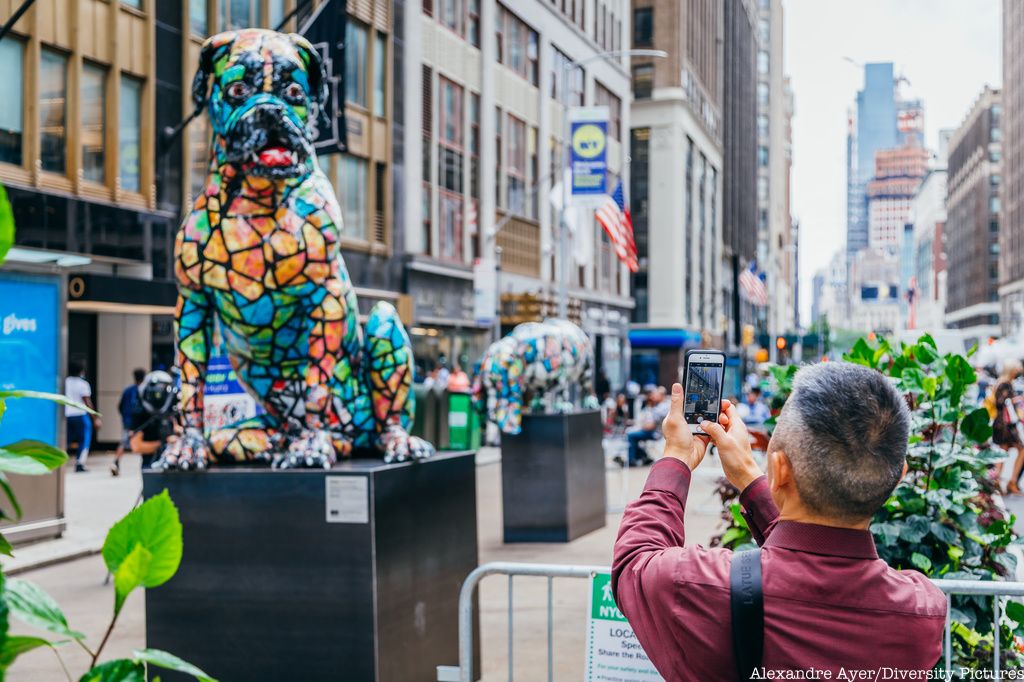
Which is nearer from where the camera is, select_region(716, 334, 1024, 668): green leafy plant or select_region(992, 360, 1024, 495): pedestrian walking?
select_region(716, 334, 1024, 668): green leafy plant

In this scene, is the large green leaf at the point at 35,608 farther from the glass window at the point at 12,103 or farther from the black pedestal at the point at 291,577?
the glass window at the point at 12,103

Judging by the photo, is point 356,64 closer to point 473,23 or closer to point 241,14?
point 241,14

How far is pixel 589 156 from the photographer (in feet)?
74.4

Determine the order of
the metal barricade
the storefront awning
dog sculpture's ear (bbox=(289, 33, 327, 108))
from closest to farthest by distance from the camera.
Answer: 1. the metal barricade
2. dog sculpture's ear (bbox=(289, 33, 327, 108))
3. the storefront awning

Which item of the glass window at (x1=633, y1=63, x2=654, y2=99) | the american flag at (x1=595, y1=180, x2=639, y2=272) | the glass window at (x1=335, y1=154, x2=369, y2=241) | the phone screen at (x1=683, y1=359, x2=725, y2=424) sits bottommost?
the phone screen at (x1=683, y1=359, x2=725, y2=424)

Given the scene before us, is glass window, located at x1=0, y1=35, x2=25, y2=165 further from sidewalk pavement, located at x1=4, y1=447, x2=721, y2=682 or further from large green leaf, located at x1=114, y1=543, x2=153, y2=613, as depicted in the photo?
large green leaf, located at x1=114, y1=543, x2=153, y2=613

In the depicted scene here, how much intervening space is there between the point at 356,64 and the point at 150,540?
26.6 meters

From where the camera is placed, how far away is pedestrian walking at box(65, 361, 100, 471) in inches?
698

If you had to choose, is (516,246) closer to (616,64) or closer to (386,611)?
(616,64)

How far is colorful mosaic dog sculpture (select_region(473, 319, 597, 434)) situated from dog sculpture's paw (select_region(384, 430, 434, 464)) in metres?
7.01

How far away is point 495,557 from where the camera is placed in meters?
11.6

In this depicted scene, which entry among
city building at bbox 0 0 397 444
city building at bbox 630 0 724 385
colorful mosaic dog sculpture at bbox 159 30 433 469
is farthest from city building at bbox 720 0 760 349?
colorful mosaic dog sculpture at bbox 159 30 433 469

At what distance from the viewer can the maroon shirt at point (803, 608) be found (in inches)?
86.4

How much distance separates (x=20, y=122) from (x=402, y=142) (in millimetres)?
12358
